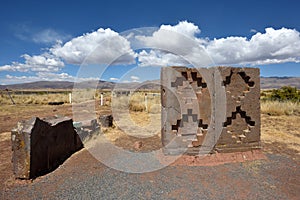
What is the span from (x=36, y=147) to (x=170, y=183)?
2.68m

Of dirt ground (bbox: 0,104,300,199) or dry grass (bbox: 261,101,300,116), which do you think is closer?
dirt ground (bbox: 0,104,300,199)

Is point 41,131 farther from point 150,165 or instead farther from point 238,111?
point 238,111

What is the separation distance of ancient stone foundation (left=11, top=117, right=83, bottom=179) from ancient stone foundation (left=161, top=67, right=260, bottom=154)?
2.52 meters

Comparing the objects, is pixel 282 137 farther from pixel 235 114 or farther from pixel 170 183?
pixel 170 183

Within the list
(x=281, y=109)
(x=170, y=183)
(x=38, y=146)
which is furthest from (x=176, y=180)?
(x=281, y=109)

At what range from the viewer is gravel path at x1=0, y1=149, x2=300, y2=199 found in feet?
12.2

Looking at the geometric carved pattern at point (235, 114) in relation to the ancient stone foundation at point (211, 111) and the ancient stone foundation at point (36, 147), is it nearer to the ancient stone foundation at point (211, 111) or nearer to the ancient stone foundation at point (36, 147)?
the ancient stone foundation at point (211, 111)

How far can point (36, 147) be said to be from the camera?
14.3 ft

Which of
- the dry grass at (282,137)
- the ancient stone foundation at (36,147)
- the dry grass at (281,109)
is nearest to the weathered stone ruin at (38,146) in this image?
the ancient stone foundation at (36,147)

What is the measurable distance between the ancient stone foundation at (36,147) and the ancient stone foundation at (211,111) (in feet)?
8.26

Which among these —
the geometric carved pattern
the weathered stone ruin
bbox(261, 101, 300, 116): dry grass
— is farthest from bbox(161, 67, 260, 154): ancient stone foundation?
bbox(261, 101, 300, 116): dry grass

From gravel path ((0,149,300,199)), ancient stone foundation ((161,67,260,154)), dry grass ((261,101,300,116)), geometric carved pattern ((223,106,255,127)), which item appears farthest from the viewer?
dry grass ((261,101,300,116))

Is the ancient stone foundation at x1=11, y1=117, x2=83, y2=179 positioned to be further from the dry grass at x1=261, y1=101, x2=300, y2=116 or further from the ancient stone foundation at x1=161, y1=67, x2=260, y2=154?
the dry grass at x1=261, y1=101, x2=300, y2=116

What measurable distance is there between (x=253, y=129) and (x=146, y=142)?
3291 mm
